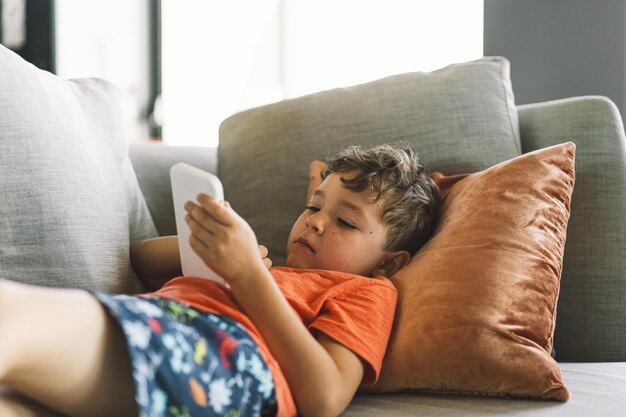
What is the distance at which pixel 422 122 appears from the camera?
143 cm

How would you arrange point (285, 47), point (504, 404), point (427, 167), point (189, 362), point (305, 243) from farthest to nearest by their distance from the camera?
point (285, 47), point (427, 167), point (305, 243), point (504, 404), point (189, 362)

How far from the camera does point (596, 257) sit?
1.28m

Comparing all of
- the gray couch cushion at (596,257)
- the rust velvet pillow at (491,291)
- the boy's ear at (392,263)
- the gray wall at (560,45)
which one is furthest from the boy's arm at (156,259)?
the gray wall at (560,45)

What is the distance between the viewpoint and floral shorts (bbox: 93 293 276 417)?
770 millimetres

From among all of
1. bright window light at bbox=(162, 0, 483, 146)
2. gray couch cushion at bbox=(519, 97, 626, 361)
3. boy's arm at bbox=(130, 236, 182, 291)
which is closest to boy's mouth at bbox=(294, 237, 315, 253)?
boy's arm at bbox=(130, 236, 182, 291)

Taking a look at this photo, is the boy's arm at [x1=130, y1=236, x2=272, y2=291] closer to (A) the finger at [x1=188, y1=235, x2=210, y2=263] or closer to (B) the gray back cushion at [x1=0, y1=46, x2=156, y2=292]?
(B) the gray back cushion at [x1=0, y1=46, x2=156, y2=292]

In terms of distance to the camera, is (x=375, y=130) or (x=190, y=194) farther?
(x=375, y=130)

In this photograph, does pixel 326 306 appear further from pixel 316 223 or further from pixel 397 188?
pixel 397 188

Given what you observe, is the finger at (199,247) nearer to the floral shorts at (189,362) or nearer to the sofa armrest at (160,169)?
the floral shorts at (189,362)

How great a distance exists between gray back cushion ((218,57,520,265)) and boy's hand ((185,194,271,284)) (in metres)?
0.56

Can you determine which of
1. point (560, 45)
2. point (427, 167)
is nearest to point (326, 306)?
point (427, 167)

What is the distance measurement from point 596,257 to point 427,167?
376 mm

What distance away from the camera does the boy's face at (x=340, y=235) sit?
1.20 meters

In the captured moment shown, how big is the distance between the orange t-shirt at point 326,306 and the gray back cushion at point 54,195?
0.66ft
